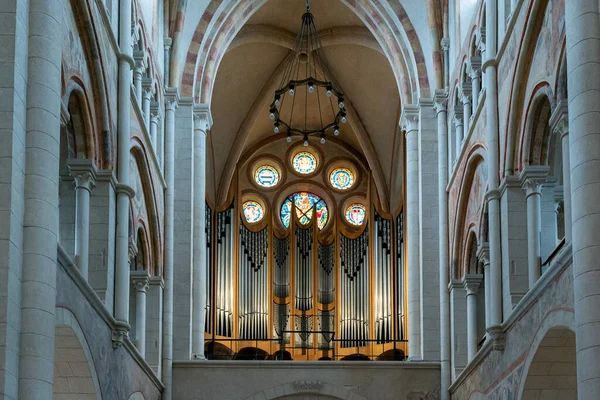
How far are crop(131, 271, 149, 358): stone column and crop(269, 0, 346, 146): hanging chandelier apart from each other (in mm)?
6385

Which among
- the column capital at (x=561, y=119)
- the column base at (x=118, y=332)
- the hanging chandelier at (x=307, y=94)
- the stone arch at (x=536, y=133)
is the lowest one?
the column base at (x=118, y=332)

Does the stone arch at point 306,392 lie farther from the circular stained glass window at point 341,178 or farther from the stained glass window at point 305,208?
the circular stained glass window at point 341,178

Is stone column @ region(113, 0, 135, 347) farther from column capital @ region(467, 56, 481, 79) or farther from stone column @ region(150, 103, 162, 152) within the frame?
column capital @ region(467, 56, 481, 79)

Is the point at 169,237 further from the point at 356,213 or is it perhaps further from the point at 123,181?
the point at 356,213

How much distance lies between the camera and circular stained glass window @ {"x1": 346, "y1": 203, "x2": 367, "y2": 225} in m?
38.1

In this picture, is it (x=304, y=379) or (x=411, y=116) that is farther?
(x=411, y=116)

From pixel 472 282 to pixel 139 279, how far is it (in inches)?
254

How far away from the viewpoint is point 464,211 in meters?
24.9

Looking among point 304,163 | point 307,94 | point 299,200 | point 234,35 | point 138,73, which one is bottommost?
point 138,73

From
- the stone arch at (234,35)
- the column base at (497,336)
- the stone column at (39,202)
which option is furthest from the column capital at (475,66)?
the stone column at (39,202)

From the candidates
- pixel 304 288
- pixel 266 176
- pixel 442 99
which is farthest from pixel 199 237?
pixel 266 176

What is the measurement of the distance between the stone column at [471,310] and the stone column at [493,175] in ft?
11.2

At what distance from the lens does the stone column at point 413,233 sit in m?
28.1

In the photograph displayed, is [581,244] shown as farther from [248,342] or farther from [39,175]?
[248,342]
